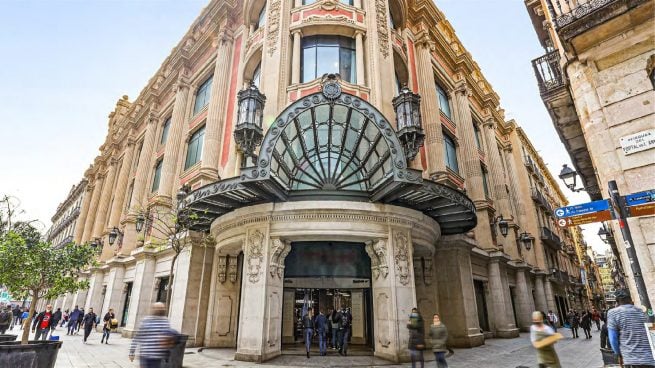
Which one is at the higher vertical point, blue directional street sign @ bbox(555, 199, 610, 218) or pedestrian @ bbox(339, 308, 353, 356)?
blue directional street sign @ bbox(555, 199, 610, 218)

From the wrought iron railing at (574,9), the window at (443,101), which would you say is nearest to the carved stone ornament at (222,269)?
the wrought iron railing at (574,9)

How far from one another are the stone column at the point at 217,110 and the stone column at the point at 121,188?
1427 centimetres

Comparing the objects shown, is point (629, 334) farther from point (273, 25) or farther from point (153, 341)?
point (273, 25)

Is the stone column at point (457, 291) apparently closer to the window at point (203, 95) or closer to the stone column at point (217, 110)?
the stone column at point (217, 110)

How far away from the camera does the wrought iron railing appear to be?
8.23 metres

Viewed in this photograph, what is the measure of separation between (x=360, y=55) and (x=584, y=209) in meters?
11.2

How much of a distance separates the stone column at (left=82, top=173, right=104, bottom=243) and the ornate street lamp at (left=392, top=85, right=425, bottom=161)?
35075 mm

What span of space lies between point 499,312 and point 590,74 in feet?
48.4

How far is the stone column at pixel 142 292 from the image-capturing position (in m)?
17.4

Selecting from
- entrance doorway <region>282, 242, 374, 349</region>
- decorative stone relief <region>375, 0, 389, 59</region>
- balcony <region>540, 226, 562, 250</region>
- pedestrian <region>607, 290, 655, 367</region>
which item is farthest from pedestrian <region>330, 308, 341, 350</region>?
balcony <region>540, 226, 562, 250</region>

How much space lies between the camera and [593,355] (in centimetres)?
1155

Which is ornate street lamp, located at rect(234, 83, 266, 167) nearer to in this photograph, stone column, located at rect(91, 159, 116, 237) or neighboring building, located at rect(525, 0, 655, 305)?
neighboring building, located at rect(525, 0, 655, 305)

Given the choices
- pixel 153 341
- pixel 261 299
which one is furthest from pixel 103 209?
pixel 153 341

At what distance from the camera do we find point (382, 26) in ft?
52.2
